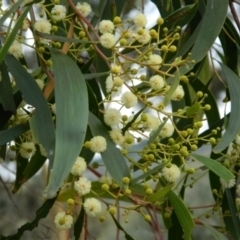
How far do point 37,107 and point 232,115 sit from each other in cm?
27

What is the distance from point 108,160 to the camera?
730 millimetres

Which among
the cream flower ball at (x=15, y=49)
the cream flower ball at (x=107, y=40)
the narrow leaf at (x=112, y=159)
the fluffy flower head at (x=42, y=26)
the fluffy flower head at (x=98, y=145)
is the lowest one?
the narrow leaf at (x=112, y=159)

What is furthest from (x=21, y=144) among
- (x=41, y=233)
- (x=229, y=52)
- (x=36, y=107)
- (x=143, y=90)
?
(x=41, y=233)

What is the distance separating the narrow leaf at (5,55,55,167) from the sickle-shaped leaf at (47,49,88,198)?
4cm

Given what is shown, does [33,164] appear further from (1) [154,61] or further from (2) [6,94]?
(1) [154,61]

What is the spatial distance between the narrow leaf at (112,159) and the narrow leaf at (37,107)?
0.06 metres

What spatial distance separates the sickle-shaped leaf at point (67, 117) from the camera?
A: 23.7 inches

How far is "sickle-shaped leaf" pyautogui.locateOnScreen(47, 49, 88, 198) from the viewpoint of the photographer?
1.97 ft

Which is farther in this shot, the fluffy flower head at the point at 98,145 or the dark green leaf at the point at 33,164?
the dark green leaf at the point at 33,164

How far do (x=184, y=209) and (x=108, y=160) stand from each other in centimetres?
12

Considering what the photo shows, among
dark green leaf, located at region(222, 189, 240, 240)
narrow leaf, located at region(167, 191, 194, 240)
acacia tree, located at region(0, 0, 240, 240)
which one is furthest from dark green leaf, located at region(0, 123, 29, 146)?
dark green leaf, located at region(222, 189, 240, 240)

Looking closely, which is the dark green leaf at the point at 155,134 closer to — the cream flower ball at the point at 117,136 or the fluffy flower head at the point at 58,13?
the cream flower ball at the point at 117,136

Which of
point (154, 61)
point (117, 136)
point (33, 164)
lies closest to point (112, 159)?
point (117, 136)

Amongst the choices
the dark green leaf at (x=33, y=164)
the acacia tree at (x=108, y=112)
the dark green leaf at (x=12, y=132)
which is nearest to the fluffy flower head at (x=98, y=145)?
the acacia tree at (x=108, y=112)
